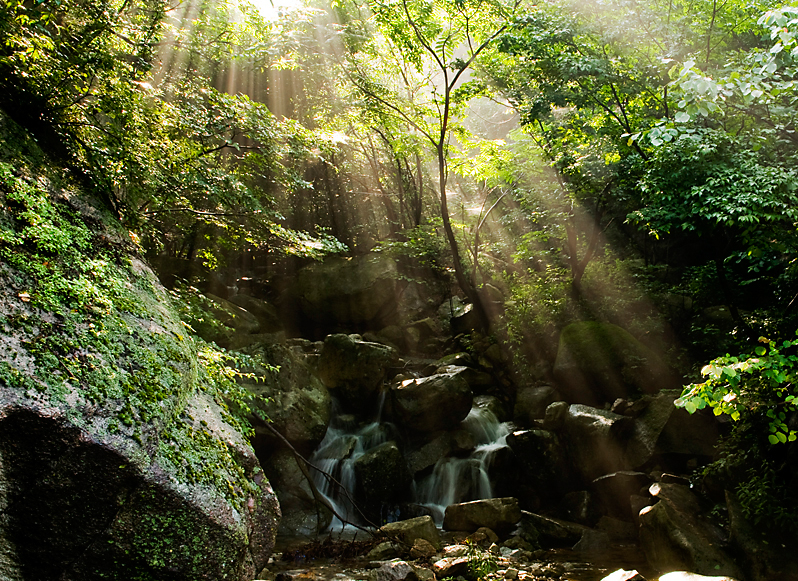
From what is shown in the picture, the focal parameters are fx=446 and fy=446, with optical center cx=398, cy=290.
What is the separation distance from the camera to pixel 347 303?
16.9 metres

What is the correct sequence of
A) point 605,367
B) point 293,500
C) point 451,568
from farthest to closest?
point 605,367 → point 293,500 → point 451,568

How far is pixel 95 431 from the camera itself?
2.61 meters

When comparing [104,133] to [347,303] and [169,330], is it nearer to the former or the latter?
[169,330]

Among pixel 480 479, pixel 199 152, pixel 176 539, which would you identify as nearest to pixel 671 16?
pixel 199 152

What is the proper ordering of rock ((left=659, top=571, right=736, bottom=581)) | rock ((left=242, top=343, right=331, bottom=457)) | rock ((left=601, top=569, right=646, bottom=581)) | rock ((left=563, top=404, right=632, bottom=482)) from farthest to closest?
rock ((left=242, top=343, right=331, bottom=457))
rock ((left=563, top=404, right=632, bottom=482))
rock ((left=601, top=569, right=646, bottom=581))
rock ((left=659, top=571, right=736, bottom=581))

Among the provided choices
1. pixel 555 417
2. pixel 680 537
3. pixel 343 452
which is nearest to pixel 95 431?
pixel 680 537

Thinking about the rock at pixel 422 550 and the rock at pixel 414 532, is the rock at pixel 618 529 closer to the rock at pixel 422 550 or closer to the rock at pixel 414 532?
the rock at pixel 414 532

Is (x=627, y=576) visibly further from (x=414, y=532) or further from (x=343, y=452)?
(x=343, y=452)

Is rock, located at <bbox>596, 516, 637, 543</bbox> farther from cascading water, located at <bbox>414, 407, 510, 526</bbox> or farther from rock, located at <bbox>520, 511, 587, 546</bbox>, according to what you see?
cascading water, located at <bbox>414, 407, 510, 526</bbox>

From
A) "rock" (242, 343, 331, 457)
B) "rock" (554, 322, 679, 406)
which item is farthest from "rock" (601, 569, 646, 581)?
"rock" (554, 322, 679, 406)

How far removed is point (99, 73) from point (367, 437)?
342 inches

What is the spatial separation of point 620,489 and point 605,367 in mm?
3444

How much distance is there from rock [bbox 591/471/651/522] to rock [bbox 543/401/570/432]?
1458mm

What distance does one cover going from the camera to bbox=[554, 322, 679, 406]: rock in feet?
35.0
